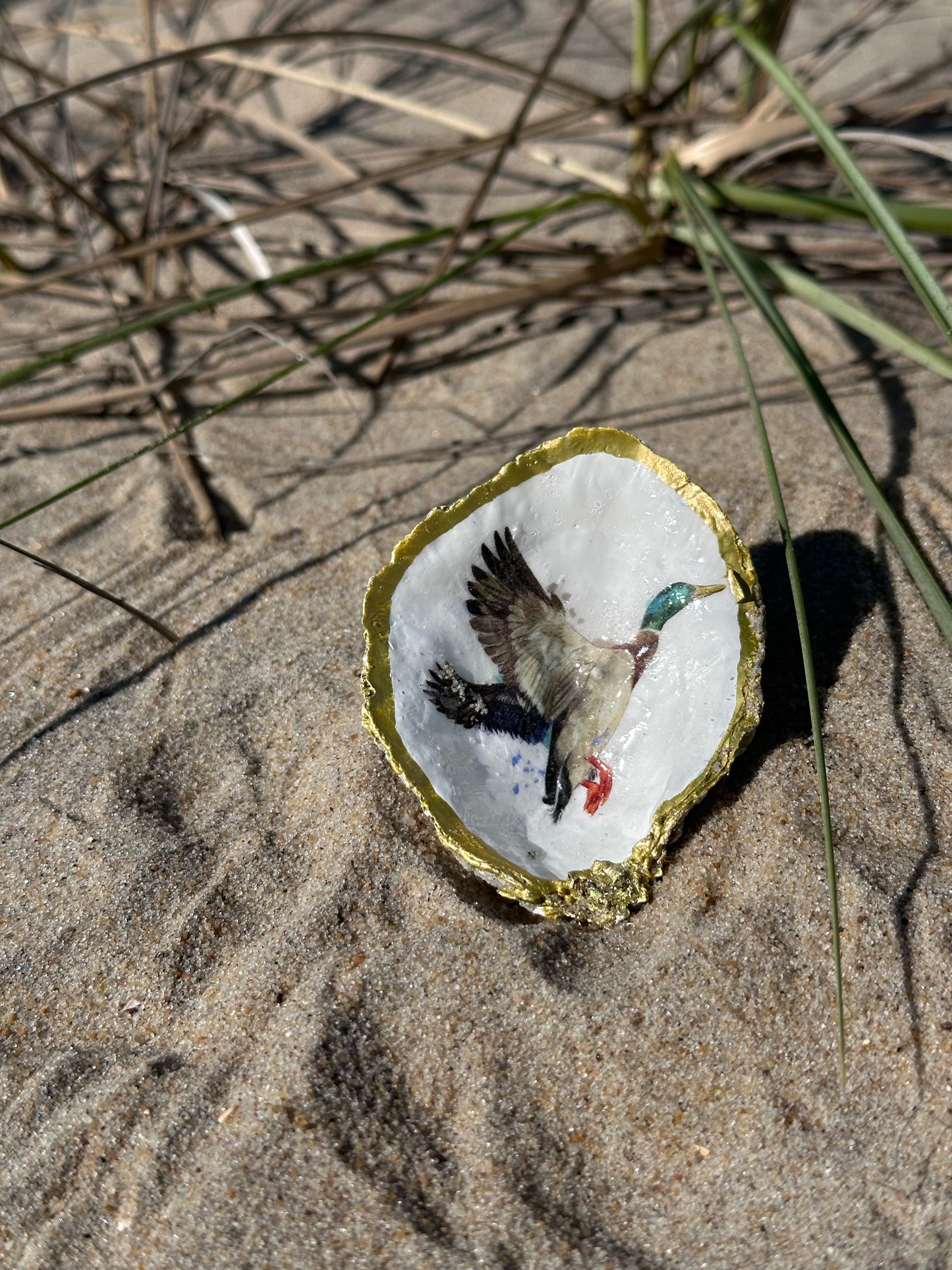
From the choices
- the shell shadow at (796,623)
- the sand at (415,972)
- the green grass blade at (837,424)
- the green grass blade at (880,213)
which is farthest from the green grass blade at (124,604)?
the green grass blade at (880,213)

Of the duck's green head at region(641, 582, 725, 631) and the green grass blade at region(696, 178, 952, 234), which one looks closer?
the duck's green head at region(641, 582, 725, 631)

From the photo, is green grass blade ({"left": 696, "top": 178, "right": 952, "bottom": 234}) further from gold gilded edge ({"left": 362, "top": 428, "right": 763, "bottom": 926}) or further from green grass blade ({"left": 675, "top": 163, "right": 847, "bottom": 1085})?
gold gilded edge ({"left": 362, "top": 428, "right": 763, "bottom": 926})

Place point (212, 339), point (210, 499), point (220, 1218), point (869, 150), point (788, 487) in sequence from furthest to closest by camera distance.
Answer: point (869, 150) → point (212, 339) → point (210, 499) → point (788, 487) → point (220, 1218)

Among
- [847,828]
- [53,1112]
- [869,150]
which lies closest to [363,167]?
[869,150]

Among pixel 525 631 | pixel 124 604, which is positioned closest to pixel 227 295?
pixel 124 604

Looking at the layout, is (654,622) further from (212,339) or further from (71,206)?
(71,206)

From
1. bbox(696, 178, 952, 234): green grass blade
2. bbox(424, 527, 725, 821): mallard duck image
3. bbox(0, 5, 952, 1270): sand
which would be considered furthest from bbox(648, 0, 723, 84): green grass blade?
bbox(424, 527, 725, 821): mallard duck image
